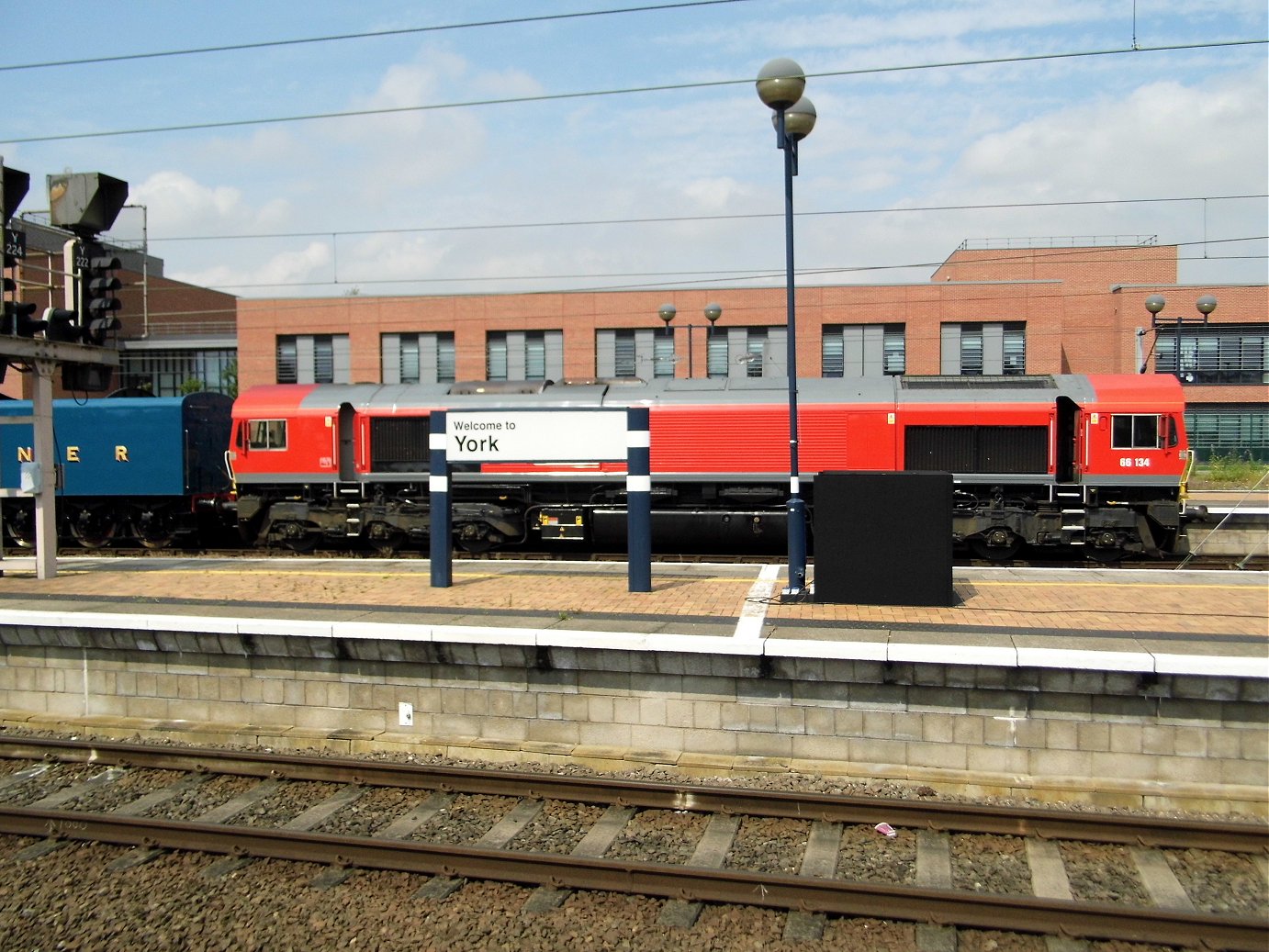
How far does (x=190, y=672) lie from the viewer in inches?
373

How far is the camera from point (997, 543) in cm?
1669

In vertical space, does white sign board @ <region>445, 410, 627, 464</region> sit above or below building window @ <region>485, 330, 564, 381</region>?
below

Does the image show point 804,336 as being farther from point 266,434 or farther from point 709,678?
point 709,678

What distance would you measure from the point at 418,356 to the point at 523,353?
→ 15.8 feet

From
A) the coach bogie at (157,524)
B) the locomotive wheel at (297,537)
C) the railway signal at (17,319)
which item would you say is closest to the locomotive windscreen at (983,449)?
the locomotive wheel at (297,537)

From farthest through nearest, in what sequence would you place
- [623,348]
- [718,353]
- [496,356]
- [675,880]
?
[496,356], [623,348], [718,353], [675,880]

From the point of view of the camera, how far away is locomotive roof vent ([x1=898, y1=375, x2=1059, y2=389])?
17328mm

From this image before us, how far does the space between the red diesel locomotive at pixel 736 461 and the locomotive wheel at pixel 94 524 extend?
348 cm

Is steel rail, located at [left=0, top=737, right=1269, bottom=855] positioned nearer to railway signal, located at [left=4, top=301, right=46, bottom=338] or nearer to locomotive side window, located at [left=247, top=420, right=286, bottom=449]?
railway signal, located at [left=4, top=301, right=46, bottom=338]

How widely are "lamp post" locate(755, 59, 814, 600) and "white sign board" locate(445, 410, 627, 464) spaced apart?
2.07 meters

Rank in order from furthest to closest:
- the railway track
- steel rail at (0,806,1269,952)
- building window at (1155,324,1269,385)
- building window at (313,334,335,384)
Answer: building window at (313,334,335,384)
building window at (1155,324,1269,385)
the railway track
steel rail at (0,806,1269,952)

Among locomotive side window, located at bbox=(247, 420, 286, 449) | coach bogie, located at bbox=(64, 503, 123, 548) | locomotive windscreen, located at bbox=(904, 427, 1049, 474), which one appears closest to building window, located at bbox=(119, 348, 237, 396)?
coach bogie, located at bbox=(64, 503, 123, 548)

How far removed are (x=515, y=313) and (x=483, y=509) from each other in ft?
83.4

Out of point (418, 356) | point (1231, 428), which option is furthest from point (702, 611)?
point (1231, 428)
